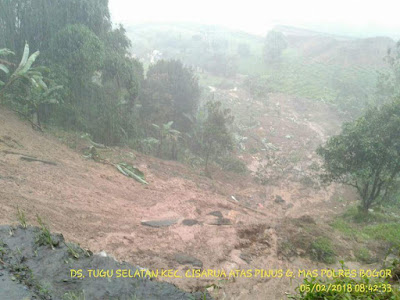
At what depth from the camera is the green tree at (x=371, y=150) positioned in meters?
9.42

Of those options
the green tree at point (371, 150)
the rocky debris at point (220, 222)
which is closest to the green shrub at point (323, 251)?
the rocky debris at point (220, 222)

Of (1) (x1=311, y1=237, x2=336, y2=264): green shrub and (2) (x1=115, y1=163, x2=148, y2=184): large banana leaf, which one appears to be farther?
(2) (x1=115, y1=163, x2=148, y2=184): large banana leaf

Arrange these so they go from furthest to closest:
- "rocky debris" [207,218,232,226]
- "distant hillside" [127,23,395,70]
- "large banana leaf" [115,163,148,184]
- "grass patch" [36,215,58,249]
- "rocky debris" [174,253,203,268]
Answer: "distant hillside" [127,23,395,70] < "large banana leaf" [115,163,148,184] < "rocky debris" [207,218,232,226] < "rocky debris" [174,253,203,268] < "grass patch" [36,215,58,249]

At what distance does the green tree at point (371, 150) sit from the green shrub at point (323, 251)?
149 inches

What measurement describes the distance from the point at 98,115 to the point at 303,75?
29.9 meters

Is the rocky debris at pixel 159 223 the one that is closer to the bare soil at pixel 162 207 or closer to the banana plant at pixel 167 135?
the bare soil at pixel 162 207

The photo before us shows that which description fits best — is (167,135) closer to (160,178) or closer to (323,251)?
(160,178)

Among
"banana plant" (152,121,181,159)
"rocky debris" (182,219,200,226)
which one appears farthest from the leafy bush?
"rocky debris" (182,219,200,226)

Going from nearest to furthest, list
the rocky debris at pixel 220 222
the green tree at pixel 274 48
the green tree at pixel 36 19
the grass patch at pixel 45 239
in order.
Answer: the grass patch at pixel 45 239 < the rocky debris at pixel 220 222 < the green tree at pixel 36 19 < the green tree at pixel 274 48

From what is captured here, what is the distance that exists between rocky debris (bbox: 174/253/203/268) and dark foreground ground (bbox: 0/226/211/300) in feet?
4.30

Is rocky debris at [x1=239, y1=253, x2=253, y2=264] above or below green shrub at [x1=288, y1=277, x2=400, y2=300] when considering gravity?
below

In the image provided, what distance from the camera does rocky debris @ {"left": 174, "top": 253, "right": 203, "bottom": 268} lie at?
555 cm

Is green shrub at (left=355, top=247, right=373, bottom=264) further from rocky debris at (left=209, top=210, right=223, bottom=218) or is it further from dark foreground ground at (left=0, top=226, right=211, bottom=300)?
dark foreground ground at (left=0, top=226, right=211, bottom=300)

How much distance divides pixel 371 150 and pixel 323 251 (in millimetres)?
4392
